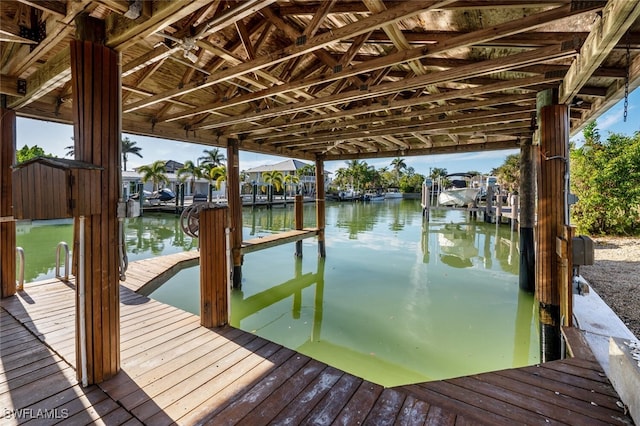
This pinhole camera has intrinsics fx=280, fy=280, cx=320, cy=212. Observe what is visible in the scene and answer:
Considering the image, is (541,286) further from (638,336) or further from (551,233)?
(638,336)

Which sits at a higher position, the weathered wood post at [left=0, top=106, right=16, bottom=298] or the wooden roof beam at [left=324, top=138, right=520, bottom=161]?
the wooden roof beam at [left=324, top=138, right=520, bottom=161]

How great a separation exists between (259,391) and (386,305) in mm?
3736

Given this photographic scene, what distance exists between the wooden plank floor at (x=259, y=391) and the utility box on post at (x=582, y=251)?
1021mm

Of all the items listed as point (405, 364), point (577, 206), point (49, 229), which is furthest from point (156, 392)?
point (49, 229)

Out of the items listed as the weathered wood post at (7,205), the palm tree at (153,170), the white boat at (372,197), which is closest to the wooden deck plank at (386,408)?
the weathered wood post at (7,205)

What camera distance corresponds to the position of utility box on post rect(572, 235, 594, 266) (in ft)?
9.37

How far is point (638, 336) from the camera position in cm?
344

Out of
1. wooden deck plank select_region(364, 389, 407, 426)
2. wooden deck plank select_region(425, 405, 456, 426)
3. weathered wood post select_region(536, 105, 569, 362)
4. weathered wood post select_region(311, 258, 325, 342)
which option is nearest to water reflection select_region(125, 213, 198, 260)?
weathered wood post select_region(311, 258, 325, 342)

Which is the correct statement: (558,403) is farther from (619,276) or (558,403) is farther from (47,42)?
(619,276)

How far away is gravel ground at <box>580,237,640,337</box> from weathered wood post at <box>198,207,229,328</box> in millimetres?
5046

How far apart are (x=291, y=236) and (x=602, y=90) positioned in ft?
20.8

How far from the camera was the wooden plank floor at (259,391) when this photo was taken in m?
1.71

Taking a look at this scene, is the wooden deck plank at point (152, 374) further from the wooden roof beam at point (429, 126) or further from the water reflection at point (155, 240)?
the water reflection at point (155, 240)

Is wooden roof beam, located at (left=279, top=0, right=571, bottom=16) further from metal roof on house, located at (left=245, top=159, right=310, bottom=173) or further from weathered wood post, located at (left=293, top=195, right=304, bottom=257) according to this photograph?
metal roof on house, located at (left=245, top=159, right=310, bottom=173)
